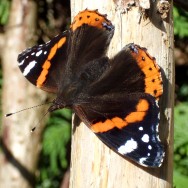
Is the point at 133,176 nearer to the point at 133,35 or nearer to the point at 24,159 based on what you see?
the point at 133,35

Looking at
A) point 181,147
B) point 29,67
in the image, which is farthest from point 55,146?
point 29,67

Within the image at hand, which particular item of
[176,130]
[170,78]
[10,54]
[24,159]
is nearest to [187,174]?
[176,130]

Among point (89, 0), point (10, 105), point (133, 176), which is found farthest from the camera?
point (10, 105)

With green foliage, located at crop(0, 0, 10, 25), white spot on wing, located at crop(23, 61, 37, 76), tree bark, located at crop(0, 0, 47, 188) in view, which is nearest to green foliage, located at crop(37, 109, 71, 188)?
tree bark, located at crop(0, 0, 47, 188)

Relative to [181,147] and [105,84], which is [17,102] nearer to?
[181,147]

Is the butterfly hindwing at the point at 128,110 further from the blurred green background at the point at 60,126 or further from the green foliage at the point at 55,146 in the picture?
the green foliage at the point at 55,146

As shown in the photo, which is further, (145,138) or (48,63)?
(48,63)

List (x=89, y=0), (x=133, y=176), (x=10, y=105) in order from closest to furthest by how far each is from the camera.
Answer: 1. (x=133, y=176)
2. (x=89, y=0)
3. (x=10, y=105)
